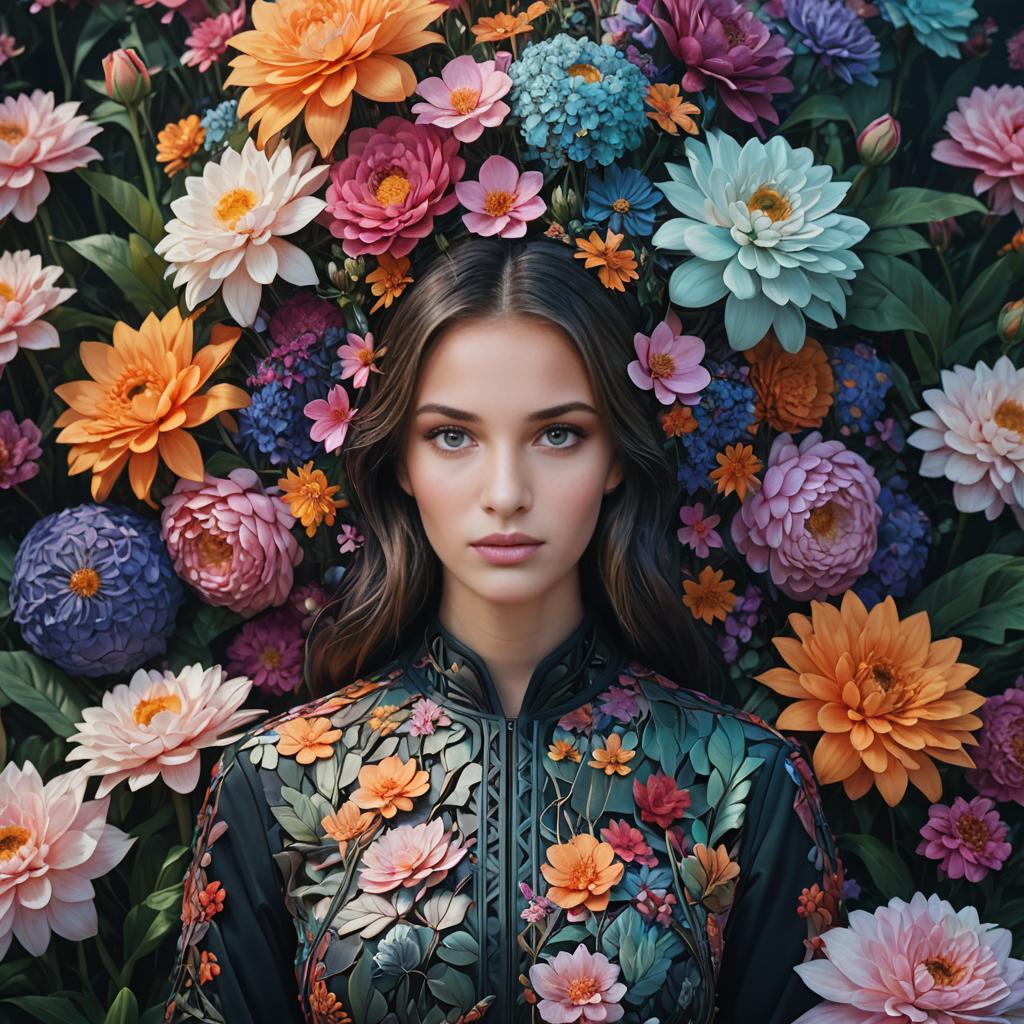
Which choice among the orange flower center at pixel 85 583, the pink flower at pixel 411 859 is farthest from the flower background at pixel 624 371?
the pink flower at pixel 411 859

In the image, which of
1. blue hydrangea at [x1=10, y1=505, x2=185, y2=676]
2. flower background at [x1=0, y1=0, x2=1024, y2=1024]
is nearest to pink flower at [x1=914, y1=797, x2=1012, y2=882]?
flower background at [x1=0, y1=0, x2=1024, y2=1024]

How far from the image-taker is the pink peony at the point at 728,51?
1596 millimetres

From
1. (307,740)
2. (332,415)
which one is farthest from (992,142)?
(307,740)

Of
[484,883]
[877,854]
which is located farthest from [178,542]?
[877,854]

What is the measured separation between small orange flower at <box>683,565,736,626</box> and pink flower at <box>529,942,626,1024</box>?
42cm

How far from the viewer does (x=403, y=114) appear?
5.25ft

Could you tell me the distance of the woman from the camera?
1423mm

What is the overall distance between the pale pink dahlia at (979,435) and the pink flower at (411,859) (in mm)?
702

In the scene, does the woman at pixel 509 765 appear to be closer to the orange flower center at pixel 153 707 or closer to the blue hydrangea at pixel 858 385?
the orange flower center at pixel 153 707

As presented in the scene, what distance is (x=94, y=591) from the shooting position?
5.30 ft

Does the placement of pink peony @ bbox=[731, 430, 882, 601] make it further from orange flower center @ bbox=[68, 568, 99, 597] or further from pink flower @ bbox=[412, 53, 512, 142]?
orange flower center @ bbox=[68, 568, 99, 597]

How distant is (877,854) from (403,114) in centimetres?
99

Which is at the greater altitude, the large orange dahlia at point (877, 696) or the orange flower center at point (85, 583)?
the orange flower center at point (85, 583)

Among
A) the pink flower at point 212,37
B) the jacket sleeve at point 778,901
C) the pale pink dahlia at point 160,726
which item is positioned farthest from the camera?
the pink flower at point 212,37
